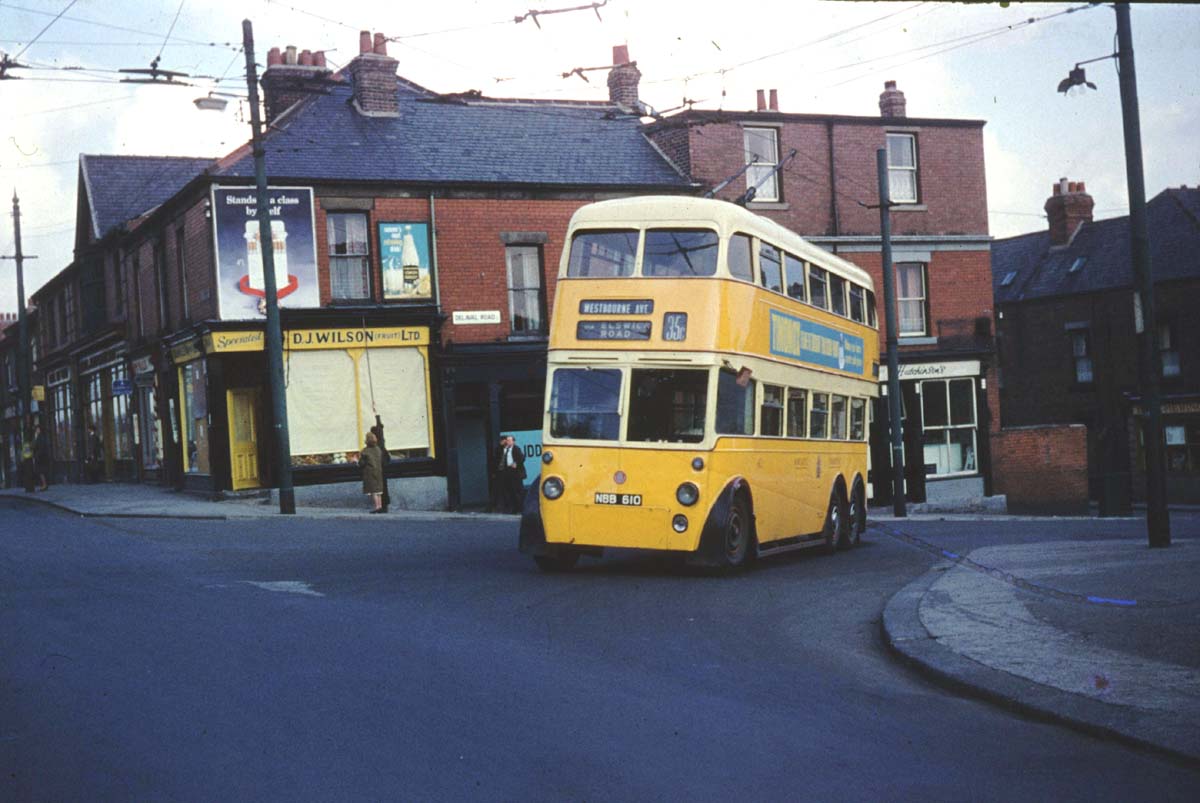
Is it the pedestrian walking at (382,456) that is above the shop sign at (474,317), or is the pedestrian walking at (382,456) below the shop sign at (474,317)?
below

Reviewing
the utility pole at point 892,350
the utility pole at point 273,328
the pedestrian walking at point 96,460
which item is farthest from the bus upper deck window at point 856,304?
the pedestrian walking at point 96,460

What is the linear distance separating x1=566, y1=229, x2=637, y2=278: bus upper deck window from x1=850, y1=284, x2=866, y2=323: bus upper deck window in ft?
20.1

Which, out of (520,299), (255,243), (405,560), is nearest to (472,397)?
(520,299)

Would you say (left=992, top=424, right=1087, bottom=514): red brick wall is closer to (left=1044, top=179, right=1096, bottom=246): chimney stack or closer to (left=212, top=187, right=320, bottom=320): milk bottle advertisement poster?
(left=1044, top=179, right=1096, bottom=246): chimney stack

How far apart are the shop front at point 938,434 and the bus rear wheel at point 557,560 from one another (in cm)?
2182

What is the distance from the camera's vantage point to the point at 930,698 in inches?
309

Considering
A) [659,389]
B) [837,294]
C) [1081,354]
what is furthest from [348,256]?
[1081,354]

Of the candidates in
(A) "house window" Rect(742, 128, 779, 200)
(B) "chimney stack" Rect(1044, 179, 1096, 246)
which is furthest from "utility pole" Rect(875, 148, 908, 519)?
(B) "chimney stack" Rect(1044, 179, 1096, 246)

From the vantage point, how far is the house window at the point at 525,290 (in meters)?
30.1

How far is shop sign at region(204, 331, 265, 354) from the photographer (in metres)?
27.2

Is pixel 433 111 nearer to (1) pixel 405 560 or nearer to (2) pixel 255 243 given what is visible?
(2) pixel 255 243

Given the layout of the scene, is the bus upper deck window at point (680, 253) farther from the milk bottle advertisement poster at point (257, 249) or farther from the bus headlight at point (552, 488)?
the milk bottle advertisement poster at point (257, 249)

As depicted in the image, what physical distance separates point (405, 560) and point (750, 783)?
10576mm

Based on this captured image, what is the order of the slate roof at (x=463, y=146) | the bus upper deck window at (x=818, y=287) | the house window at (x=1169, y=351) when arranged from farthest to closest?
the house window at (x=1169, y=351)
the slate roof at (x=463, y=146)
the bus upper deck window at (x=818, y=287)
